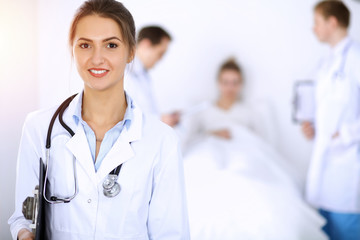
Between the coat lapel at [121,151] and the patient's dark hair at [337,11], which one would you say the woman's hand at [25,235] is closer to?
the coat lapel at [121,151]

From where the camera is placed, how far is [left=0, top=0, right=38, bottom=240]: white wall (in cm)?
77

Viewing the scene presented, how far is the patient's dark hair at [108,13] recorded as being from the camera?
715 millimetres

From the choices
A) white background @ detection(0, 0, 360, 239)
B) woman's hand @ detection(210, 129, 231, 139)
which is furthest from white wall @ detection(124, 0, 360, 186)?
woman's hand @ detection(210, 129, 231, 139)

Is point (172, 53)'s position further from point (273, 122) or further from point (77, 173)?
point (77, 173)

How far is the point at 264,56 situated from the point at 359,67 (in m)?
0.97

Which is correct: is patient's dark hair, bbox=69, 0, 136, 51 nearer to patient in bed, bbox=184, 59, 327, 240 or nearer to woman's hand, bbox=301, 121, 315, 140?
patient in bed, bbox=184, 59, 327, 240

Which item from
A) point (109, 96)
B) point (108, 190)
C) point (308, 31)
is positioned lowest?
point (108, 190)

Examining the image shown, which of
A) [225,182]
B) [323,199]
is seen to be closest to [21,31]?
[225,182]

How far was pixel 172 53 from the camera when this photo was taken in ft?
8.00

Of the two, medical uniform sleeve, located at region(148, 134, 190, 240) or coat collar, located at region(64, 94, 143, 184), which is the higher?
coat collar, located at region(64, 94, 143, 184)

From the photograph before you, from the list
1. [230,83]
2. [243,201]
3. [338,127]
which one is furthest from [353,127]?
[230,83]

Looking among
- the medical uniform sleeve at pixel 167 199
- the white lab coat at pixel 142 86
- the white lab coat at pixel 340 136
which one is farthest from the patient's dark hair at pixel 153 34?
the medical uniform sleeve at pixel 167 199

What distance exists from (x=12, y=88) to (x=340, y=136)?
4.47 feet

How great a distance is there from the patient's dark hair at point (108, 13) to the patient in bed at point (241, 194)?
777 millimetres
